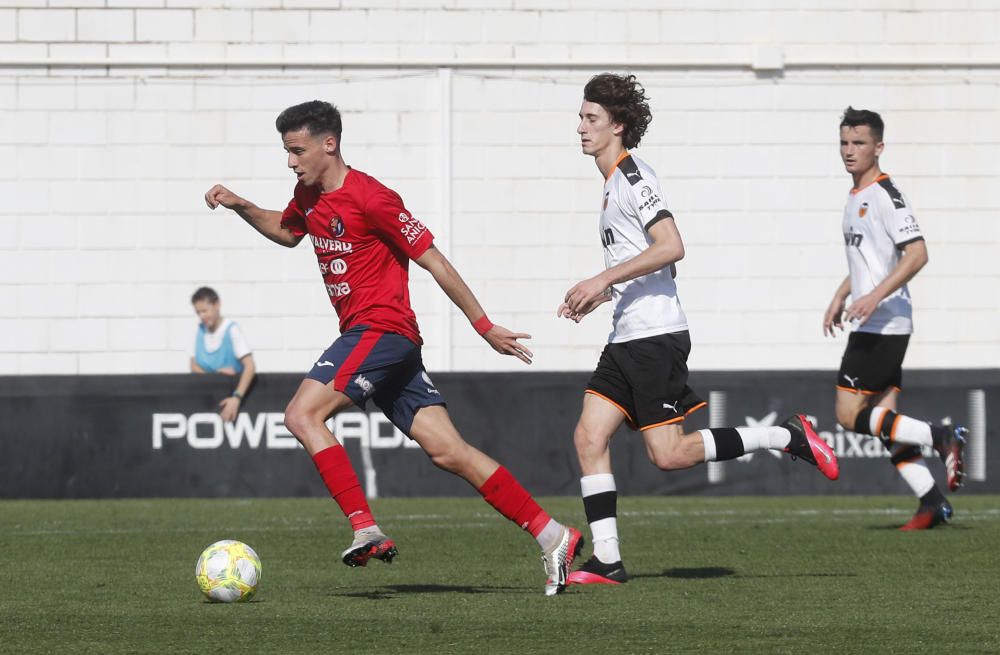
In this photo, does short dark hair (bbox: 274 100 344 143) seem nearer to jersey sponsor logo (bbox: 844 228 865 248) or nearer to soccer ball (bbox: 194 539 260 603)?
soccer ball (bbox: 194 539 260 603)

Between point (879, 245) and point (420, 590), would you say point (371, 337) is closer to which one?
point (420, 590)

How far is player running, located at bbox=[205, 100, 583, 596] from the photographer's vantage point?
6746 millimetres

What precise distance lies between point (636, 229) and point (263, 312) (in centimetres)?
981

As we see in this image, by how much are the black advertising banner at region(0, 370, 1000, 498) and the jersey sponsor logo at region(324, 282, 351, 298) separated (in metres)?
6.45

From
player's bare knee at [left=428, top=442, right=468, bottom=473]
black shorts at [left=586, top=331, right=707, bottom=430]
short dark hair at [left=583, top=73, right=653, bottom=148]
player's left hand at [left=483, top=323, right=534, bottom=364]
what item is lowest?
player's bare knee at [left=428, top=442, right=468, bottom=473]

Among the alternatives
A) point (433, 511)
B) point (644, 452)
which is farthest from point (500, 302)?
point (433, 511)

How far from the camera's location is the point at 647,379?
7125mm

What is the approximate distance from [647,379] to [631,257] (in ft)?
1.72

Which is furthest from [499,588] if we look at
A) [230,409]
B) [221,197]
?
[230,409]

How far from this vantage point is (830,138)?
16812 mm

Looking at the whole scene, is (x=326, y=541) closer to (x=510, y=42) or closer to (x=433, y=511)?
(x=433, y=511)

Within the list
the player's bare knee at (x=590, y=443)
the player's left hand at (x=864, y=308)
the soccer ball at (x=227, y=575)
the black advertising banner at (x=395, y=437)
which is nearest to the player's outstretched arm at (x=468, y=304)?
the player's bare knee at (x=590, y=443)

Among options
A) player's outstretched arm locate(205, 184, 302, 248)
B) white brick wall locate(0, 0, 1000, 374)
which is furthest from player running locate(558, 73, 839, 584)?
white brick wall locate(0, 0, 1000, 374)

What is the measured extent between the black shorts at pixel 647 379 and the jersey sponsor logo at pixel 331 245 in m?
1.18
